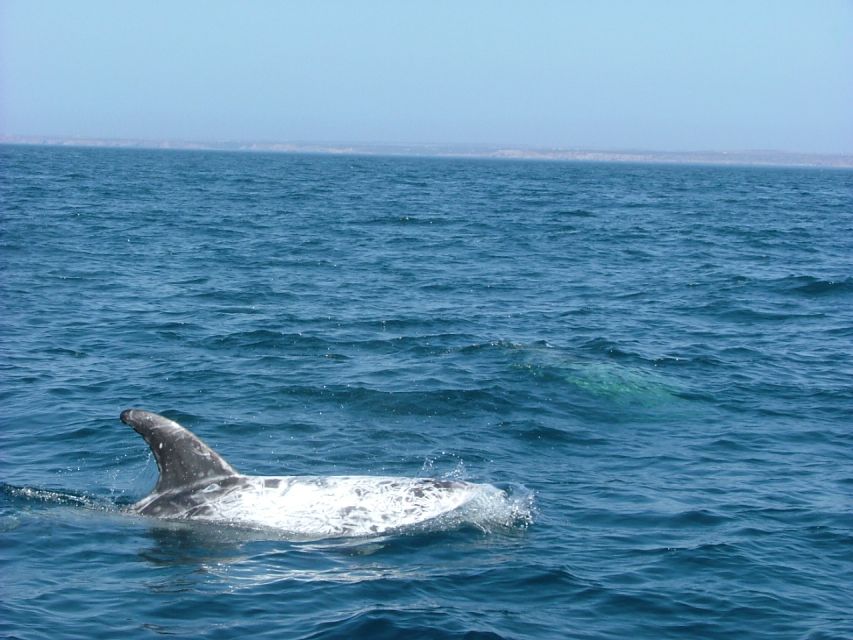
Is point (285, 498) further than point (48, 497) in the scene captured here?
No

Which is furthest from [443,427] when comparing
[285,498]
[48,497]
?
[48,497]

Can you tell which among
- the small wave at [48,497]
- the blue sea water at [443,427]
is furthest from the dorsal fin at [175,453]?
the small wave at [48,497]

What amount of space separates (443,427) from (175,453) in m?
5.77

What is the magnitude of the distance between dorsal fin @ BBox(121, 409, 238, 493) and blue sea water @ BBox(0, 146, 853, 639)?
720mm

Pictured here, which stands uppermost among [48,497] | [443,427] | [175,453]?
[175,453]

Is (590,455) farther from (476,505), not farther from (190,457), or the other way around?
(190,457)

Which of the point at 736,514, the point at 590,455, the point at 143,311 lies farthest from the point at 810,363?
the point at 143,311

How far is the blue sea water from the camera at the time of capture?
423 inches

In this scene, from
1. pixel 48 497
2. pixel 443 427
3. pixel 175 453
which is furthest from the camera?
pixel 443 427

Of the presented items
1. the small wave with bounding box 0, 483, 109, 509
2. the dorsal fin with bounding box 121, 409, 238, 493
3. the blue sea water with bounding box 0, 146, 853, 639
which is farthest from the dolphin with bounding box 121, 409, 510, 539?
the small wave with bounding box 0, 483, 109, 509

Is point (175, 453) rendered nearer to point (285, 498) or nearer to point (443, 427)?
point (285, 498)

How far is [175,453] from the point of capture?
13203 millimetres

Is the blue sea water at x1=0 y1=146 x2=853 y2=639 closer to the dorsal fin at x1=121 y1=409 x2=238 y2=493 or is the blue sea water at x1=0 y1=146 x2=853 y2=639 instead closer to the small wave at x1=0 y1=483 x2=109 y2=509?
the small wave at x1=0 y1=483 x2=109 y2=509

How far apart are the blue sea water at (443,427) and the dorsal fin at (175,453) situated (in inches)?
28.4
